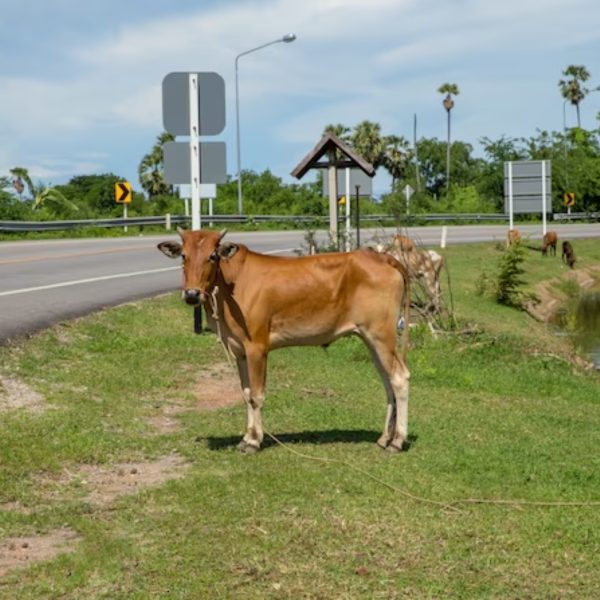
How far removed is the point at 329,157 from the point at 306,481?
37.5 ft

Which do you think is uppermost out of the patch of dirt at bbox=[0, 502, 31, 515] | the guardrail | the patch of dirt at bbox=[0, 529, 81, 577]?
the guardrail

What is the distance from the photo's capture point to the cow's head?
8055 mm

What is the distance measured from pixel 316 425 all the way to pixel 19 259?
16.1m

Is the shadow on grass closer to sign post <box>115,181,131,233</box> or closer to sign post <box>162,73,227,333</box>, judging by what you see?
sign post <box>162,73,227,333</box>

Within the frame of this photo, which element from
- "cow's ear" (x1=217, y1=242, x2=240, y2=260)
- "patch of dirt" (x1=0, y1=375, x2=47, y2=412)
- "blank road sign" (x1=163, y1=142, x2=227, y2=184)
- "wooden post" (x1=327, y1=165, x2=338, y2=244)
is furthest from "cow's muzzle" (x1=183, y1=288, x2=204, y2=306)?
"wooden post" (x1=327, y1=165, x2=338, y2=244)

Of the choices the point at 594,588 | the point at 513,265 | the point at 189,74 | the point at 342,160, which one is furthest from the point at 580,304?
the point at 594,588

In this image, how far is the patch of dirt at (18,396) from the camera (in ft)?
32.7

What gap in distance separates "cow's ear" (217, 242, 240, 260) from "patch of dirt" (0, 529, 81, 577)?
2456 millimetres

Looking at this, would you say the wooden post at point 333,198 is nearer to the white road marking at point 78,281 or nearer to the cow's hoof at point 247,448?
the white road marking at point 78,281

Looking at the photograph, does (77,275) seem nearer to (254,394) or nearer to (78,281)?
(78,281)

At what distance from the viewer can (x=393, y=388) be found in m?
8.87

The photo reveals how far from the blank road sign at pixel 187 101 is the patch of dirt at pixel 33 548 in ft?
18.4

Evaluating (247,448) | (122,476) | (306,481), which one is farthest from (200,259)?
(306,481)

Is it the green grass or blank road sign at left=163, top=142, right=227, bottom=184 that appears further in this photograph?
blank road sign at left=163, top=142, right=227, bottom=184
